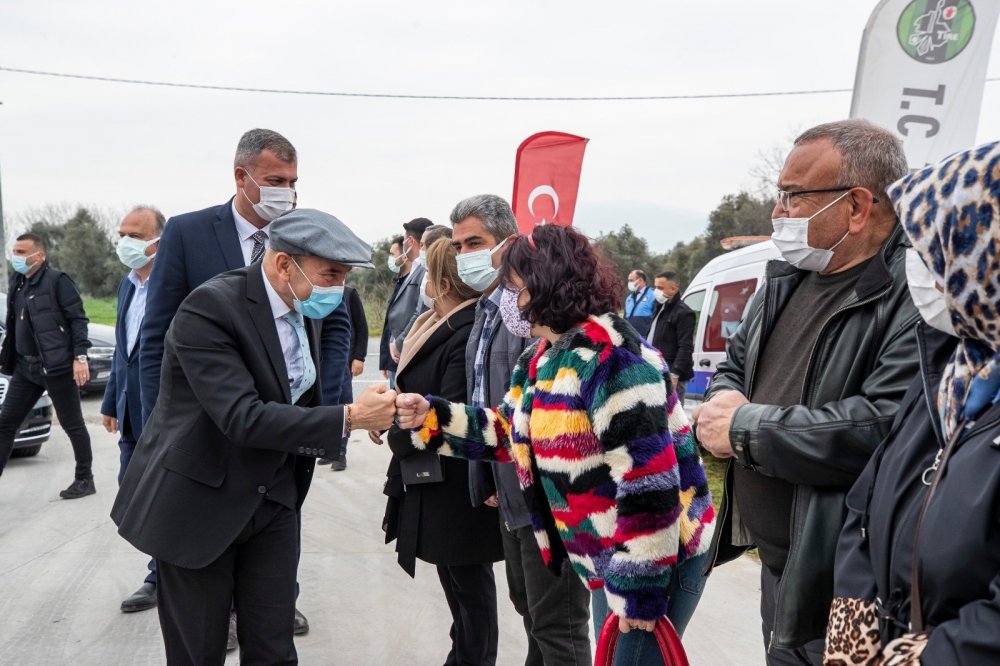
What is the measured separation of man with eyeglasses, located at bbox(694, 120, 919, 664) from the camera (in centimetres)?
215

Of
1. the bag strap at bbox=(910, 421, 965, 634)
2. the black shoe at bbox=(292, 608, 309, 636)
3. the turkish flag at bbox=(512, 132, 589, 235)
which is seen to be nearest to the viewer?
the bag strap at bbox=(910, 421, 965, 634)

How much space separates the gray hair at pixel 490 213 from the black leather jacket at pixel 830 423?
5.88 feet

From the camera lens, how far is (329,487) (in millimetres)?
7648

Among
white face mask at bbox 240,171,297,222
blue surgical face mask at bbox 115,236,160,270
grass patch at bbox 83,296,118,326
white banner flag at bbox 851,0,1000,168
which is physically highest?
white banner flag at bbox 851,0,1000,168

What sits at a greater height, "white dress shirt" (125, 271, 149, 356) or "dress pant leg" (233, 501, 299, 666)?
"white dress shirt" (125, 271, 149, 356)

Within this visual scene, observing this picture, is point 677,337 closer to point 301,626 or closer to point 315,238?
point 301,626

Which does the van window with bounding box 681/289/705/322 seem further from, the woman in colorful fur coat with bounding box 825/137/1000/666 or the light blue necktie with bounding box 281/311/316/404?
the woman in colorful fur coat with bounding box 825/137/1000/666

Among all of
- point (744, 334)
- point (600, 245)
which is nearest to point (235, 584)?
point (600, 245)

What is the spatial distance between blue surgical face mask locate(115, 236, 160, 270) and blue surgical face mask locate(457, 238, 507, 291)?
249cm

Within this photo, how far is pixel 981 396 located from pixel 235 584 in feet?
7.99

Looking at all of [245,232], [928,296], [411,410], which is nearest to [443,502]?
[411,410]

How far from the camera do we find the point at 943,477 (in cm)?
152

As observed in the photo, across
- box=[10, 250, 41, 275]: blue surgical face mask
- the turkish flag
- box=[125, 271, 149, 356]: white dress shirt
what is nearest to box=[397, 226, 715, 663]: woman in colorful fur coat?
box=[125, 271, 149, 356]: white dress shirt

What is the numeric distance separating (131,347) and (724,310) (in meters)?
7.98
